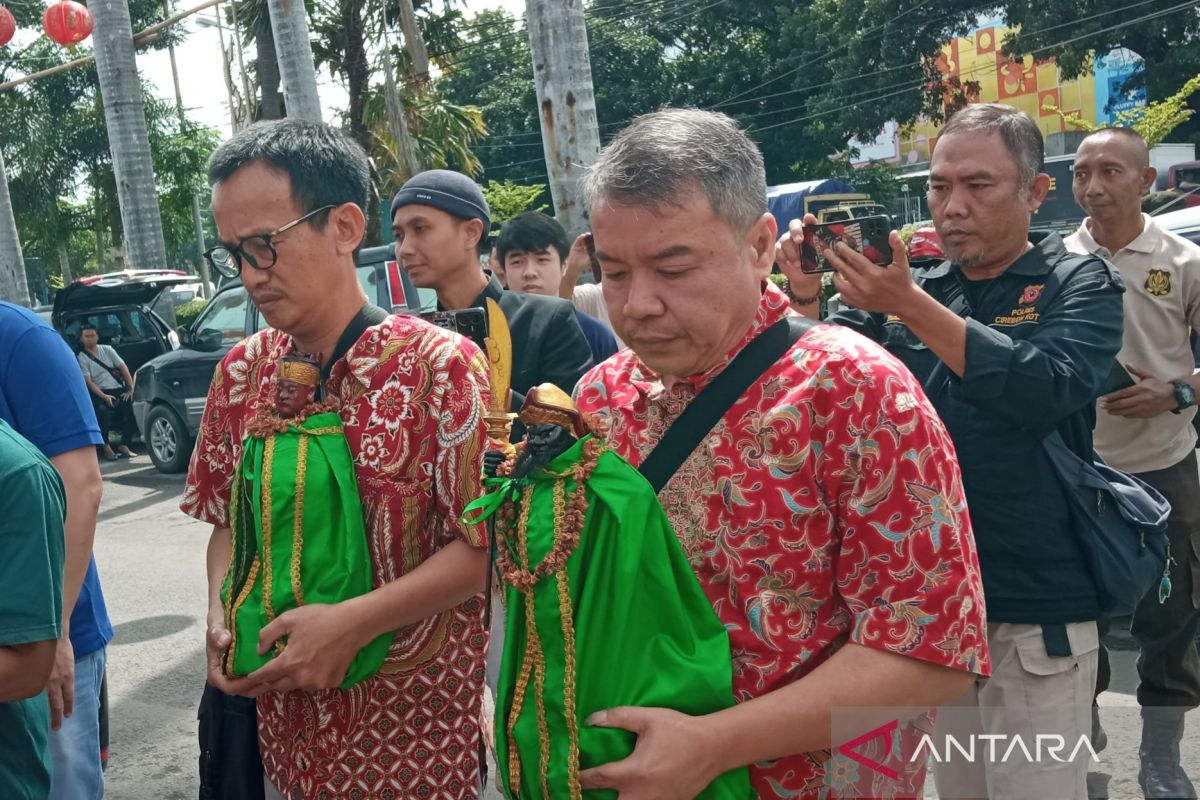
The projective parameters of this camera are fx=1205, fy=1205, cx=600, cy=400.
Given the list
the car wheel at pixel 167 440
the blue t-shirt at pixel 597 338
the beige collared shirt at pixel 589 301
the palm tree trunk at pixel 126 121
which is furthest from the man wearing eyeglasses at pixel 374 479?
the palm tree trunk at pixel 126 121

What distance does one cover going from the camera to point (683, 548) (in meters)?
1.63

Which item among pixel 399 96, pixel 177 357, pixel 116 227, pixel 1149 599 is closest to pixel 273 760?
pixel 1149 599

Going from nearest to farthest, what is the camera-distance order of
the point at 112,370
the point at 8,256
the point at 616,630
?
the point at 616,630, the point at 112,370, the point at 8,256

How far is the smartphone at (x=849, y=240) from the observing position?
2.27 meters

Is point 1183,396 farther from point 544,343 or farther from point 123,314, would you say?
point 123,314

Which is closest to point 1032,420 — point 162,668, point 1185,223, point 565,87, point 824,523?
point 824,523

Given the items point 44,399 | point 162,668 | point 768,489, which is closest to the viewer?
point 768,489

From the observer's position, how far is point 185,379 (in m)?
12.0

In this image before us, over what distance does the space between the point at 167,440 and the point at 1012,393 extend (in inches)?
444

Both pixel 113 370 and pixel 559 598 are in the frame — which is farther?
pixel 113 370

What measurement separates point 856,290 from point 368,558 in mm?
1042

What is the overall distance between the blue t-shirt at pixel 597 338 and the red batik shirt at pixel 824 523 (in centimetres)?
256

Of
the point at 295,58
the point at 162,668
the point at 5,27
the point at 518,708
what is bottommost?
the point at 162,668

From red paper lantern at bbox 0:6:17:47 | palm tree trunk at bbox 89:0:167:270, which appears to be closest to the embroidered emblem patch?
red paper lantern at bbox 0:6:17:47
